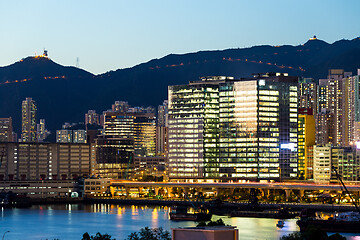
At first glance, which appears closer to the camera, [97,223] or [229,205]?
[97,223]

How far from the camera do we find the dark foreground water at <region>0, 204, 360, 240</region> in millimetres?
117062

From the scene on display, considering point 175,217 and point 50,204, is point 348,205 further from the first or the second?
point 50,204

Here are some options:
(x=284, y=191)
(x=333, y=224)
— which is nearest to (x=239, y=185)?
(x=284, y=191)

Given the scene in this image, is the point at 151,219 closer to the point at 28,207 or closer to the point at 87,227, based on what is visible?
the point at 87,227

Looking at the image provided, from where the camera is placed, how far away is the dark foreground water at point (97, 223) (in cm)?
11706

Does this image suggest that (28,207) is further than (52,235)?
Yes

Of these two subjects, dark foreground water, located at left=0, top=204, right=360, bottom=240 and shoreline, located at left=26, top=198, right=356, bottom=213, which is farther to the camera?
shoreline, located at left=26, top=198, right=356, bottom=213

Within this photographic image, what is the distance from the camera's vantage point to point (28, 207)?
612ft

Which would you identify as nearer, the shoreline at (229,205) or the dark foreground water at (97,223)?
the dark foreground water at (97,223)

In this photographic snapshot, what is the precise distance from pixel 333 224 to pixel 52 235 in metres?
39.4

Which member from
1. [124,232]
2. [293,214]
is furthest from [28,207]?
[124,232]

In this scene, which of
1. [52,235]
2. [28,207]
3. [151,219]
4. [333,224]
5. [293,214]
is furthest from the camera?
[28,207]

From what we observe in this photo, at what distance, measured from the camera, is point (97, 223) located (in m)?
134

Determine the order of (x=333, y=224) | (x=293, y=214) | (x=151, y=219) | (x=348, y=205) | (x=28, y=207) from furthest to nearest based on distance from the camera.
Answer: (x=28, y=207) < (x=348, y=205) < (x=293, y=214) < (x=151, y=219) < (x=333, y=224)
